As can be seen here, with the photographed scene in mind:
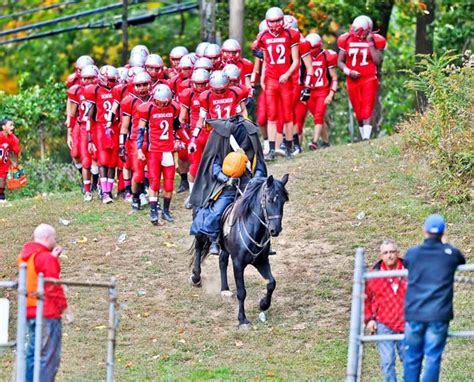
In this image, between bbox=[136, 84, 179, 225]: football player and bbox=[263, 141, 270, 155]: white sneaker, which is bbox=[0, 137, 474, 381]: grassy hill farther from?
bbox=[136, 84, 179, 225]: football player

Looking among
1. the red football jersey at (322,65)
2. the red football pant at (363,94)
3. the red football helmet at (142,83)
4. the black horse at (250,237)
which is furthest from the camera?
the red football pant at (363,94)

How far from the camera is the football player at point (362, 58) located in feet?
88.7

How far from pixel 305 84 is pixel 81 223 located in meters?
4.85

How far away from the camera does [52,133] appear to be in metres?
33.1

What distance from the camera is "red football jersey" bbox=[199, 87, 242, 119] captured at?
76.3 ft

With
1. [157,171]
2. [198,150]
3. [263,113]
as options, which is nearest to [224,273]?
[157,171]

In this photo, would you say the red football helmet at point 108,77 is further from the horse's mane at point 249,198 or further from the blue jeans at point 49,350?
the blue jeans at point 49,350

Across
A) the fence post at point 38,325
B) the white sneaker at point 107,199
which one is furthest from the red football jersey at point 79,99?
the fence post at point 38,325

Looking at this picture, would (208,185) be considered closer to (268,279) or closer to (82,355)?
(268,279)

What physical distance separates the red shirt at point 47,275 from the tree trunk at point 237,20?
1641 centimetres

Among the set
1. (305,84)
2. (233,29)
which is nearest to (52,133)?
(233,29)

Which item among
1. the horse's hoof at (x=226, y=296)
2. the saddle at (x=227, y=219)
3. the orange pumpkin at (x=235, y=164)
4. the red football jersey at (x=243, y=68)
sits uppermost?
the red football jersey at (x=243, y=68)

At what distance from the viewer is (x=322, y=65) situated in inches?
1071

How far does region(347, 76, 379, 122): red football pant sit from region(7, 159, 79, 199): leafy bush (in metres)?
6.57
